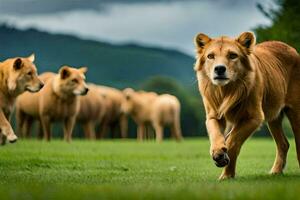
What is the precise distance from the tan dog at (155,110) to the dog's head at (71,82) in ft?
35.2

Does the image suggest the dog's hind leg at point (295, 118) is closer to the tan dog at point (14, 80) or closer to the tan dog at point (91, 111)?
the tan dog at point (14, 80)

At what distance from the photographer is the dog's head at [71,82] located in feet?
81.9

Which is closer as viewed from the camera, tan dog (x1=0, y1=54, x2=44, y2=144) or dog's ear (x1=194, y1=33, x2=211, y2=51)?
dog's ear (x1=194, y1=33, x2=211, y2=51)

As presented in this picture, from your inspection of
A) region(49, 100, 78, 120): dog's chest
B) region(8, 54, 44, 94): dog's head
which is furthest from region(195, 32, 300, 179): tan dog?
region(49, 100, 78, 120): dog's chest

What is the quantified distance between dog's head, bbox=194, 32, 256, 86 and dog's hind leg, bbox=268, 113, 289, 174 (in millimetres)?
1726

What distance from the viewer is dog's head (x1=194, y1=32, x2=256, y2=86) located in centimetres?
1012

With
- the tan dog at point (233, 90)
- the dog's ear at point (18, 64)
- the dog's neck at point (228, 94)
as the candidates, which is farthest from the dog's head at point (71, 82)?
the dog's neck at point (228, 94)

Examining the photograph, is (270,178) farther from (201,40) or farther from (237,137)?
(201,40)

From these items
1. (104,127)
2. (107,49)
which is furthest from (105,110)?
(107,49)

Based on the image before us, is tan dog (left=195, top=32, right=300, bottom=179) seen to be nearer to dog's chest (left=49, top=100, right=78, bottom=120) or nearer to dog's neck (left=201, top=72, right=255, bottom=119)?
dog's neck (left=201, top=72, right=255, bottom=119)

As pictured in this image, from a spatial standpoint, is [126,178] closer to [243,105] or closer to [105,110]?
[243,105]

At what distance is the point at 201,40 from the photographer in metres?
10.6

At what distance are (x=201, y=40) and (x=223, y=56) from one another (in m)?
0.48

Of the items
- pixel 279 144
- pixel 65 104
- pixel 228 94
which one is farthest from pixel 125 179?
pixel 65 104
